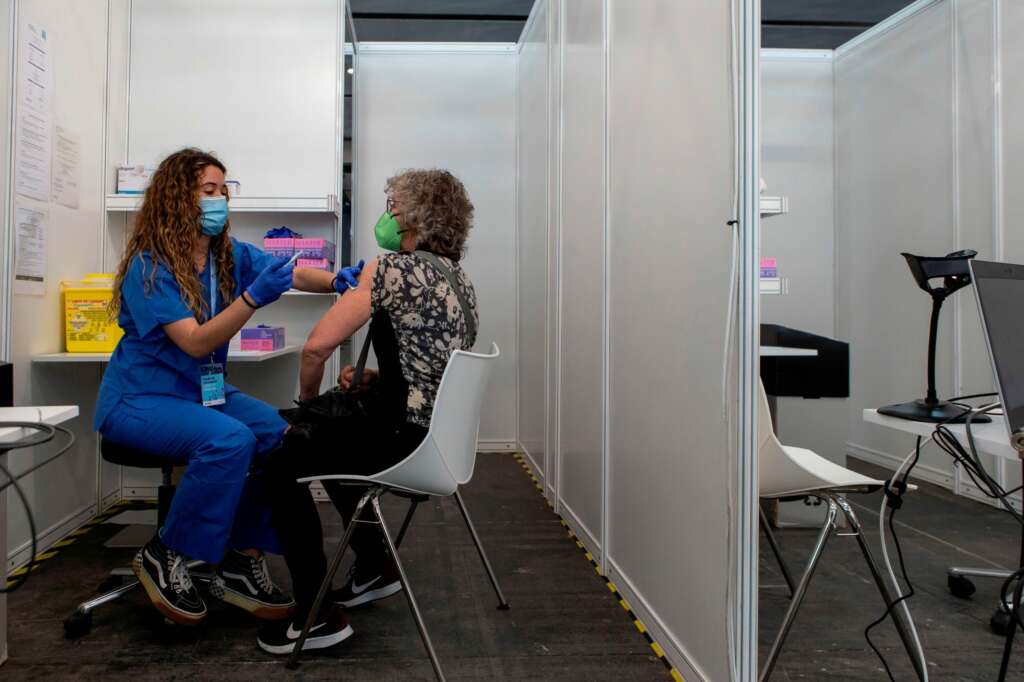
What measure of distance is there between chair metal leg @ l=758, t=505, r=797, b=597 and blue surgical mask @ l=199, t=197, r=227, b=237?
179cm

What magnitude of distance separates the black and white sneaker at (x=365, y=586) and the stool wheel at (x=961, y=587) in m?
1.80

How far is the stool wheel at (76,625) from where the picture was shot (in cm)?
197

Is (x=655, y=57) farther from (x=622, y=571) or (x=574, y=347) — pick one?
(x=622, y=571)

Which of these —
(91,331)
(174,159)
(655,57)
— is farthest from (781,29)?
(91,331)

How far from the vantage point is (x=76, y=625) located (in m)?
1.97

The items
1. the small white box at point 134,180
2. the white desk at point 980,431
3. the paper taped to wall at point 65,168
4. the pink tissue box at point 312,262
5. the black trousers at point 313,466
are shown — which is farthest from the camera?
the pink tissue box at point 312,262

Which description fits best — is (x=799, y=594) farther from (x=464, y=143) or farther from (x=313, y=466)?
A: (x=464, y=143)

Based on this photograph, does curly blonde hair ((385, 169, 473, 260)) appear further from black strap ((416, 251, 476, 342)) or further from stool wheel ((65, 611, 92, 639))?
stool wheel ((65, 611, 92, 639))

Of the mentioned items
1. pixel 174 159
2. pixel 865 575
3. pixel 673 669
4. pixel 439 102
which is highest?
pixel 439 102

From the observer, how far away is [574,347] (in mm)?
3010

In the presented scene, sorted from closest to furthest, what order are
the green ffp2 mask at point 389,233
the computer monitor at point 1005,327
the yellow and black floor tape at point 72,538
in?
the computer monitor at point 1005,327 → the green ffp2 mask at point 389,233 → the yellow and black floor tape at point 72,538

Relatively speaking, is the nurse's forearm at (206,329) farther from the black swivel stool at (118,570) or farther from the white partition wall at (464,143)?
the white partition wall at (464,143)

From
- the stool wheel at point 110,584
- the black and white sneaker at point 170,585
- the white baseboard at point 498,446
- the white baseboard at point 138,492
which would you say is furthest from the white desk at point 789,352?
the white baseboard at point 138,492

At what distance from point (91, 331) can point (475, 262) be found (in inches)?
97.4
